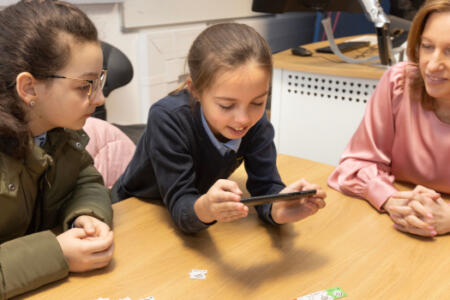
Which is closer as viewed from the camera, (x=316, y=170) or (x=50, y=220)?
(x=50, y=220)

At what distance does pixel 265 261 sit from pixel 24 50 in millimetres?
608

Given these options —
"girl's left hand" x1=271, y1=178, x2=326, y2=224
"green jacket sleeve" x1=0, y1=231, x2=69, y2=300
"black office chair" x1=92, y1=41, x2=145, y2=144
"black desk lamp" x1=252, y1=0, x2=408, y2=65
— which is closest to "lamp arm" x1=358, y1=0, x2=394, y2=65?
"black desk lamp" x1=252, y1=0, x2=408, y2=65

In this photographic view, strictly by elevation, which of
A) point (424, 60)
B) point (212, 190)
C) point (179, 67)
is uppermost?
point (424, 60)

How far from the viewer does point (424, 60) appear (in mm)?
1176

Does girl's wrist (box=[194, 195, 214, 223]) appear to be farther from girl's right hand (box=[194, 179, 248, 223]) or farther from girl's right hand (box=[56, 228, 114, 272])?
girl's right hand (box=[56, 228, 114, 272])

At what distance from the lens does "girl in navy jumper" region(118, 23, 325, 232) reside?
3.04 feet

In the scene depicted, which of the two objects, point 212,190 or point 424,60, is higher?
point 424,60

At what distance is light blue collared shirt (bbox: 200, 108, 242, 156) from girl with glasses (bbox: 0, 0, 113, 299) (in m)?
0.24

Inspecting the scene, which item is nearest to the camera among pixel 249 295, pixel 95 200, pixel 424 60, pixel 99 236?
pixel 249 295

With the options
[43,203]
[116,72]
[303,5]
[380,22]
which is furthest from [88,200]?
[303,5]

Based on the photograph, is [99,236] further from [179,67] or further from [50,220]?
[179,67]

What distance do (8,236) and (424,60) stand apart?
107 centimetres

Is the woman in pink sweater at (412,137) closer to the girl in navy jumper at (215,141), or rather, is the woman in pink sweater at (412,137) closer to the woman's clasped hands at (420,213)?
the woman's clasped hands at (420,213)

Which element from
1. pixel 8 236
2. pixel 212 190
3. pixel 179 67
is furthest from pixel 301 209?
pixel 179 67
